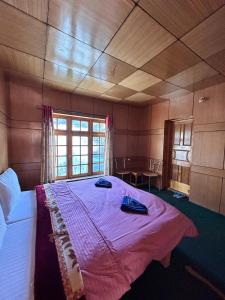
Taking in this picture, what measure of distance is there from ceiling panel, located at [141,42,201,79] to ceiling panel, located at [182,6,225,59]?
3.7 inches

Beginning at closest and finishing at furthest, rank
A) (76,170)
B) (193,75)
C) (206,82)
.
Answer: (193,75)
(206,82)
(76,170)

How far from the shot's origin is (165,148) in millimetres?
4043

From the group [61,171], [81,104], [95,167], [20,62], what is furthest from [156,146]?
[20,62]

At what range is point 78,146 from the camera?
3.85 m

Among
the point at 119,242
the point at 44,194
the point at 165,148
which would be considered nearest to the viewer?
the point at 119,242

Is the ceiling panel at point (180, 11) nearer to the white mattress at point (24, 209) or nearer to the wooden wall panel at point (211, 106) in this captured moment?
the wooden wall panel at point (211, 106)

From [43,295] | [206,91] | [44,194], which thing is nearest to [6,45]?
[44,194]

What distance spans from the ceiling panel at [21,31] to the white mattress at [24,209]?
2.15 m

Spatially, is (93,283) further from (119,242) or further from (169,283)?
(169,283)

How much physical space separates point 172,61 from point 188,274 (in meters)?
2.76

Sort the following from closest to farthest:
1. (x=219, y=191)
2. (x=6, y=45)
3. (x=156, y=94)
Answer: (x=6, y=45) → (x=219, y=191) → (x=156, y=94)

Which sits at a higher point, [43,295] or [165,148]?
[165,148]

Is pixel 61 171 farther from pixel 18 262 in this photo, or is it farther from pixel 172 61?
pixel 172 61

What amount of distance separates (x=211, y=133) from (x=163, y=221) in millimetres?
2410
